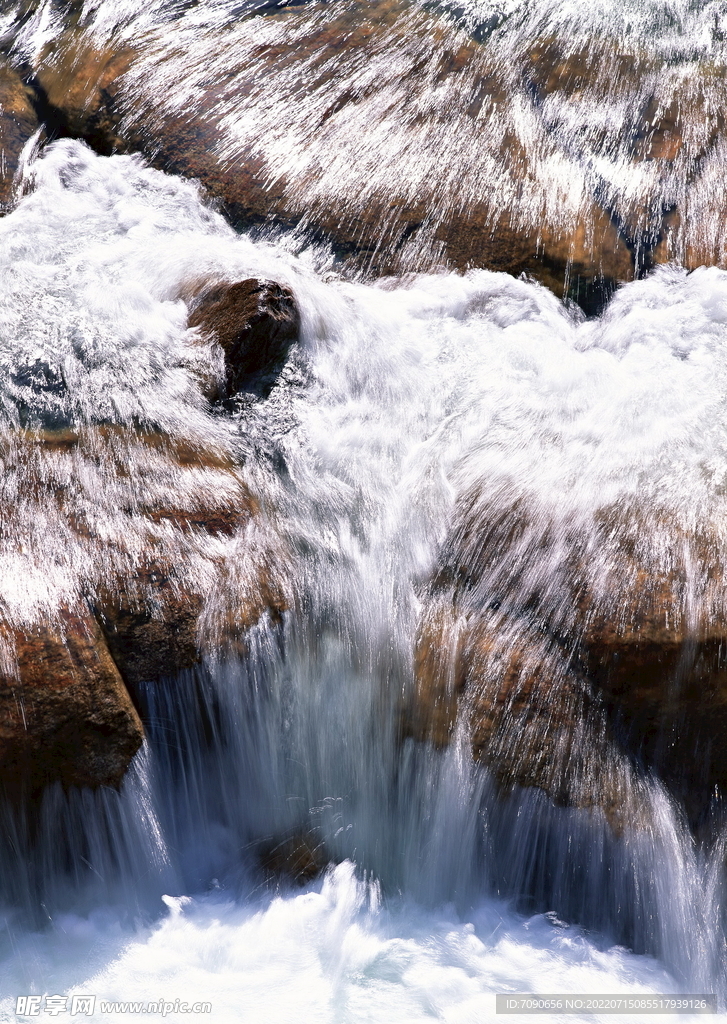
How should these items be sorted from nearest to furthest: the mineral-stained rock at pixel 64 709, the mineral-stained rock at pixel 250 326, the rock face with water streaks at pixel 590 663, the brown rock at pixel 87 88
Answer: the mineral-stained rock at pixel 64 709 < the rock face with water streaks at pixel 590 663 < the mineral-stained rock at pixel 250 326 < the brown rock at pixel 87 88

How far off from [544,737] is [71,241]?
13.4ft

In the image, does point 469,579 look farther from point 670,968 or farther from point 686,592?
point 670,968

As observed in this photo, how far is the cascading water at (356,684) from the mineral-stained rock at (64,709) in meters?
0.09

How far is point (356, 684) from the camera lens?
323 cm

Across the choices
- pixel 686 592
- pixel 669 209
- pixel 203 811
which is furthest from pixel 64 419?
pixel 669 209

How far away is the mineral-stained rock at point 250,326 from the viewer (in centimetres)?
401

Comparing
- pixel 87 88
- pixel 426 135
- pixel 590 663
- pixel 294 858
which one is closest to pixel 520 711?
pixel 590 663

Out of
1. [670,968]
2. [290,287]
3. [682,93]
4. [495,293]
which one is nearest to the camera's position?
[670,968]

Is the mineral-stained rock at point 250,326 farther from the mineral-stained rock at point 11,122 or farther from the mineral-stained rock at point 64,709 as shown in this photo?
the mineral-stained rock at point 11,122

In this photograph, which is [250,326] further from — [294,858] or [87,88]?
[87,88]

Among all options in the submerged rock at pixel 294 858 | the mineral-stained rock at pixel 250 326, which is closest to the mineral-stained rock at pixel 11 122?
the mineral-stained rock at pixel 250 326

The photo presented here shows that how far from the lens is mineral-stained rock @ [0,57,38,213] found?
5.05 meters

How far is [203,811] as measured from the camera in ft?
10.3

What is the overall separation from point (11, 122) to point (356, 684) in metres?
4.83
